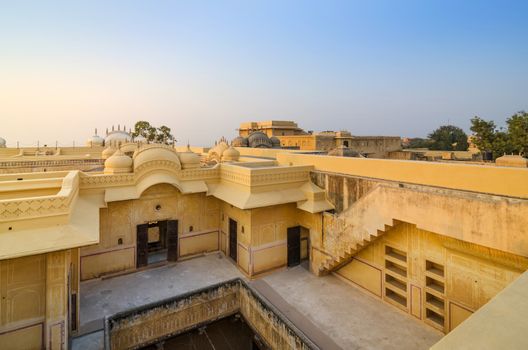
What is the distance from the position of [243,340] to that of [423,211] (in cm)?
694

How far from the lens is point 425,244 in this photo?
8.33m

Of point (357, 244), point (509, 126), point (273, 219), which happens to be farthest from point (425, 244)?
point (509, 126)

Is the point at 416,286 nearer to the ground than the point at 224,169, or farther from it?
nearer to the ground

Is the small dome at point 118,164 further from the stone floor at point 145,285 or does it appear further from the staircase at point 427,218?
the staircase at point 427,218

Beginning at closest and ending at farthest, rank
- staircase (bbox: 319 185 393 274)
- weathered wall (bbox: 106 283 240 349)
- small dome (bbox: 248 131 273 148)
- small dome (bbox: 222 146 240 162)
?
weathered wall (bbox: 106 283 240 349) → staircase (bbox: 319 185 393 274) → small dome (bbox: 222 146 240 162) → small dome (bbox: 248 131 273 148)

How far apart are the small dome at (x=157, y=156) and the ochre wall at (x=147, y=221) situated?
3.34 feet

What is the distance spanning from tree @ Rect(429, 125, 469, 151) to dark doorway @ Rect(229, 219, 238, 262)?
46605 millimetres

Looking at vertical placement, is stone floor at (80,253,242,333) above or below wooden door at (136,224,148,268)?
below

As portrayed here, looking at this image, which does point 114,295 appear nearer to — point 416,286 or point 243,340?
point 243,340

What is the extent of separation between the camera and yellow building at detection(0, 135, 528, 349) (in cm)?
674

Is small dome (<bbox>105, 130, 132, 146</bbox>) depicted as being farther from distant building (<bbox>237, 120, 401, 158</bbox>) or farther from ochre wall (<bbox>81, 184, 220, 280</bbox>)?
ochre wall (<bbox>81, 184, 220, 280</bbox>)

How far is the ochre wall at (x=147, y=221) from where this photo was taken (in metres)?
10.9

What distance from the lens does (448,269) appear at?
779 cm

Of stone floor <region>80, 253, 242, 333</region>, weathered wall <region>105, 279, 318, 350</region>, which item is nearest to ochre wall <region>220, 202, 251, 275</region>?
stone floor <region>80, 253, 242, 333</region>
